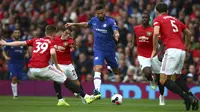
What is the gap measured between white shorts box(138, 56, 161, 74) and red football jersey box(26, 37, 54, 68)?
3.14m

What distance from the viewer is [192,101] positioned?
14.4 m

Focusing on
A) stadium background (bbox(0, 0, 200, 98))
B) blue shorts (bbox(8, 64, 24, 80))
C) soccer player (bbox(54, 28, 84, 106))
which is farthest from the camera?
stadium background (bbox(0, 0, 200, 98))

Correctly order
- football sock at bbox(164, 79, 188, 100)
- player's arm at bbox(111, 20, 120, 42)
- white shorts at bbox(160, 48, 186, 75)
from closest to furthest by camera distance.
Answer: football sock at bbox(164, 79, 188, 100), white shorts at bbox(160, 48, 186, 75), player's arm at bbox(111, 20, 120, 42)

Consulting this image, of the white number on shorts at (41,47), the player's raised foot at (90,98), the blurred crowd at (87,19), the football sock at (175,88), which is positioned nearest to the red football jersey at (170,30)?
the football sock at (175,88)

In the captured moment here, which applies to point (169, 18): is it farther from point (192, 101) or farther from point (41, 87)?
point (41, 87)

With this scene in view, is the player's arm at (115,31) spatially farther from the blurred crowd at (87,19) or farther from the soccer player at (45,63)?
the blurred crowd at (87,19)

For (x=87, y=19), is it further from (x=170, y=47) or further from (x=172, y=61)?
(x=172, y=61)

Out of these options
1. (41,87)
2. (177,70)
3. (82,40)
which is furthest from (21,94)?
(177,70)

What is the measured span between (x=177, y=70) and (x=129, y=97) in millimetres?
8980

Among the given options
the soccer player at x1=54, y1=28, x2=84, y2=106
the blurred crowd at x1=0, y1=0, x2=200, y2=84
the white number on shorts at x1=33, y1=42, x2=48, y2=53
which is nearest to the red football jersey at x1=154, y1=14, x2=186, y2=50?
the white number on shorts at x1=33, y1=42, x2=48, y2=53

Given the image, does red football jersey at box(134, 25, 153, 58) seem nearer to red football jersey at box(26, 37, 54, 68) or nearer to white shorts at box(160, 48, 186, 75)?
red football jersey at box(26, 37, 54, 68)

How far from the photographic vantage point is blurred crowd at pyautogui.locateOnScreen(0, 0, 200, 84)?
24.0 metres

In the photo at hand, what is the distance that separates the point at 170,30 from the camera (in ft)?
48.0

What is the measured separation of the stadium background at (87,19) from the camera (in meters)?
24.0
